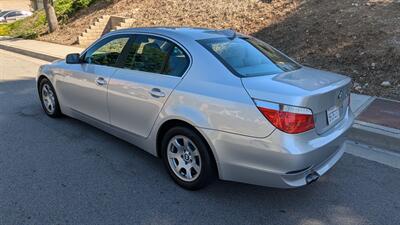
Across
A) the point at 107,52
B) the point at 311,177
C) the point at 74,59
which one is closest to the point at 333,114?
the point at 311,177

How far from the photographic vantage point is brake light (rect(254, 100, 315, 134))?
3045 millimetres

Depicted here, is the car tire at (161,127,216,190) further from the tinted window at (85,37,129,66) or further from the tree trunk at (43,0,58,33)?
the tree trunk at (43,0,58,33)

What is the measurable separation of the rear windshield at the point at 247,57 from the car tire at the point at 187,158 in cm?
73

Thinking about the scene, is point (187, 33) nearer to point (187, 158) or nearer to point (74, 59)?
point (187, 158)

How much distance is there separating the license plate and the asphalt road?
755 millimetres

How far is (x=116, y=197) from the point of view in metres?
3.63

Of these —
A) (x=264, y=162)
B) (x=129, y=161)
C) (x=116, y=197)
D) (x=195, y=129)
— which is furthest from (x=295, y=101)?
(x=129, y=161)

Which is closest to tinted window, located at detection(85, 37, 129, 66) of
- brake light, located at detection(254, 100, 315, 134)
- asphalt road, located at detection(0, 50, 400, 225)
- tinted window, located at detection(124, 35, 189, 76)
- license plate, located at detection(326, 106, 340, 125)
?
tinted window, located at detection(124, 35, 189, 76)

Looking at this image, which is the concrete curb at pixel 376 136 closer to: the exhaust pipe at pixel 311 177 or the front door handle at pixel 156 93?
the exhaust pipe at pixel 311 177

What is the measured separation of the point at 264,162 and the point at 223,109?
555mm

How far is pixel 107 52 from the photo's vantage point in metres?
4.73

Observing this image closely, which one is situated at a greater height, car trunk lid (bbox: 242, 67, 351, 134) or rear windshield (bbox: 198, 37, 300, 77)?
rear windshield (bbox: 198, 37, 300, 77)

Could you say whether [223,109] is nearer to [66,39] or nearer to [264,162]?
[264,162]

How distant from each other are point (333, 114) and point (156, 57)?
1.84 metres
